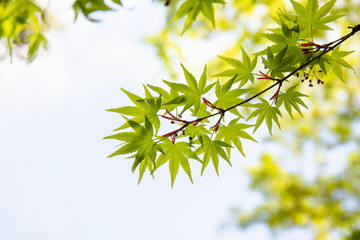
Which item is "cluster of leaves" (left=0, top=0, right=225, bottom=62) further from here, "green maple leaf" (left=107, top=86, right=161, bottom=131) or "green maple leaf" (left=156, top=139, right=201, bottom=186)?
"green maple leaf" (left=156, top=139, right=201, bottom=186)

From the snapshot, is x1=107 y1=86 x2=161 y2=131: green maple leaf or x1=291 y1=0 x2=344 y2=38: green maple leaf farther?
x1=291 y1=0 x2=344 y2=38: green maple leaf

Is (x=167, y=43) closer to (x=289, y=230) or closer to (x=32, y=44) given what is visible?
(x=289, y=230)

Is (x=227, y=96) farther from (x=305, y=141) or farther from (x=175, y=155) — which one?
(x=305, y=141)

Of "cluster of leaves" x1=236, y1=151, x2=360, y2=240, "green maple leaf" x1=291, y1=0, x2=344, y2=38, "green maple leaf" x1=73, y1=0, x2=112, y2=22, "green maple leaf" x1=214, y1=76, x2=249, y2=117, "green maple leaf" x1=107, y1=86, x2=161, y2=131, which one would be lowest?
"green maple leaf" x1=107, y1=86, x2=161, y2=131

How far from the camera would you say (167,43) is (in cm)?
644

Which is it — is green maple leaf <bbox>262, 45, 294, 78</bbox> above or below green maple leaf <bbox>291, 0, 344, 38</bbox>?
below

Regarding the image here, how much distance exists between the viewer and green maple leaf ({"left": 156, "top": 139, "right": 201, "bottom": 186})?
3.91 ft

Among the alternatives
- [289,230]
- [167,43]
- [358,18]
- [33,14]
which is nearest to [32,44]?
[33,14]

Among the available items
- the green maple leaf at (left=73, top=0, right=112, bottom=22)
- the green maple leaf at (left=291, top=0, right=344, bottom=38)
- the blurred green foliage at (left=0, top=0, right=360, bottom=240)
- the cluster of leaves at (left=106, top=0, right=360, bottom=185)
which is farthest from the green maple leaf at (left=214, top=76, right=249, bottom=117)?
the blurred green foliage at (left=0, top=0, right=360, bottom=240)

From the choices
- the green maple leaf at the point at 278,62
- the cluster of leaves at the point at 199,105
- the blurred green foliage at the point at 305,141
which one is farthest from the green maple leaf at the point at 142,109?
the blurred green foliage at the point at 305,141

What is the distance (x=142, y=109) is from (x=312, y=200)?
7.02 meters

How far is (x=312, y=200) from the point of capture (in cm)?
727

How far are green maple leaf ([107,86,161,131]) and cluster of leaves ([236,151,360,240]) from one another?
6.61m

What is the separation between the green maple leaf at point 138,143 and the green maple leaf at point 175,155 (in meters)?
0.06
